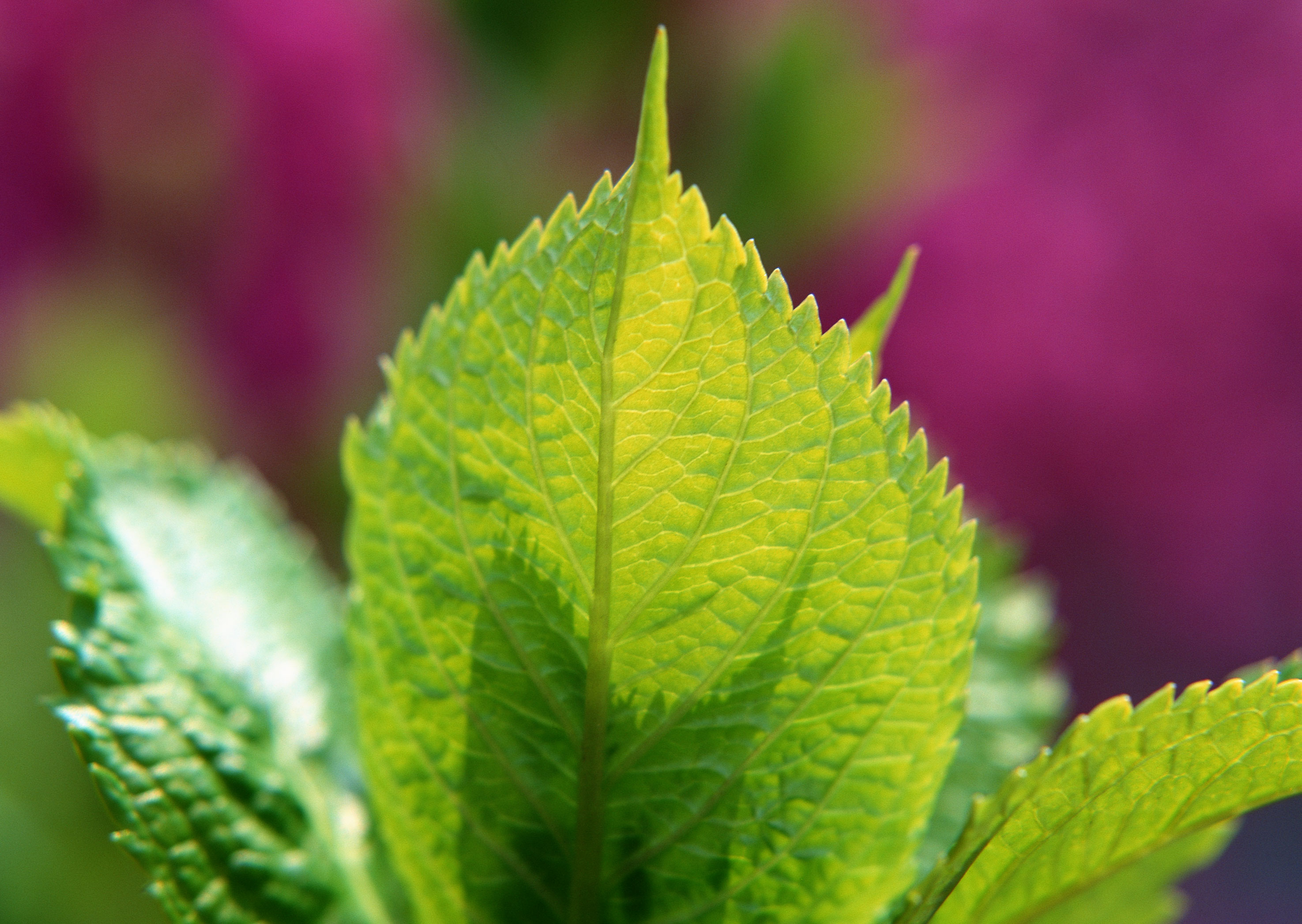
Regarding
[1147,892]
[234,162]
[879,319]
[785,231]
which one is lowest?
[1147,892]

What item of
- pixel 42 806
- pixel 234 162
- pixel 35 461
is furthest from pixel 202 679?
pixel 234 162

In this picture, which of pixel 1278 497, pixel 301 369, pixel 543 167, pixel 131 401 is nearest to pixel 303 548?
pixel 131 401

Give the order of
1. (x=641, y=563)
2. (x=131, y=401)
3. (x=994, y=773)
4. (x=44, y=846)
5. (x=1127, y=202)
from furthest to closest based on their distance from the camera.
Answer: (x=1127, y=202)
(x=131, y=401)
(x=44, y=846)
(x=994, y=773)
(x=641, y=563)

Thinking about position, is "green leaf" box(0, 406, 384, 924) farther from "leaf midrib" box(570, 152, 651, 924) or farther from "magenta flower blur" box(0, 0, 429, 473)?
"magenta flower blur" box(0, 0, 429, 473)

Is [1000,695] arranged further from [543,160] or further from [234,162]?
[234,162]

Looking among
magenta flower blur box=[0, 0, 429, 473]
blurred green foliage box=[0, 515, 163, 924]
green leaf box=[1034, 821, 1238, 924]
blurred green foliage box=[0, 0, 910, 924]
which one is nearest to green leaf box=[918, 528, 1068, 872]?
green leaf box=[1034, 821, 1238, 924]

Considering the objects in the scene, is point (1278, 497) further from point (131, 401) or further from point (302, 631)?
point (302, 631)
